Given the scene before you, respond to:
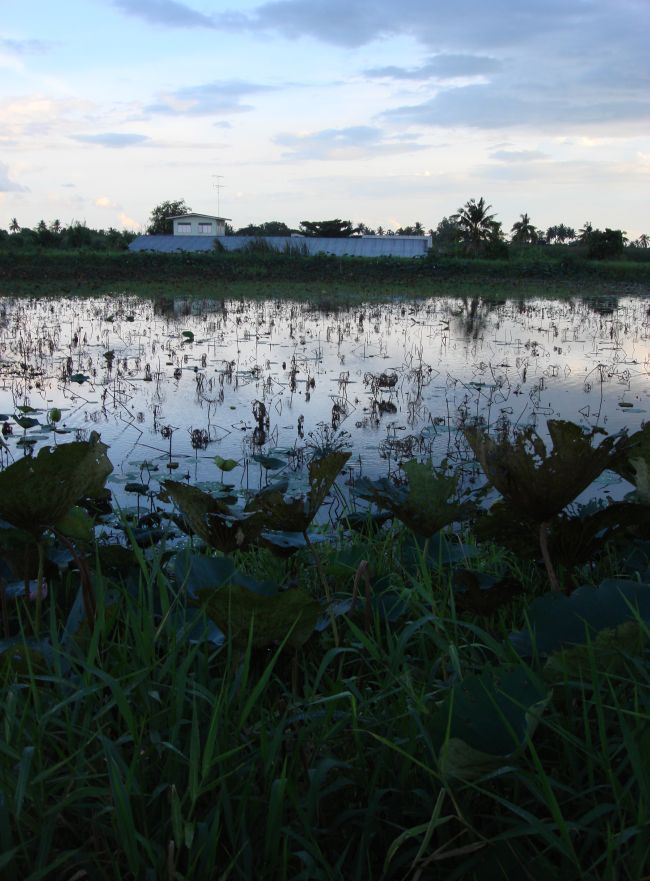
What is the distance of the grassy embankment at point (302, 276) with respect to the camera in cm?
1492

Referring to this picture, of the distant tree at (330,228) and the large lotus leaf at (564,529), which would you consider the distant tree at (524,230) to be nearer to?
the distant tree at (330,228)

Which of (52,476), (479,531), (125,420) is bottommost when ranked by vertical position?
(125,420)

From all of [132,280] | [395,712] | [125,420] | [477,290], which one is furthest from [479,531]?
[132,280]

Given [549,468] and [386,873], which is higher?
[549,468]

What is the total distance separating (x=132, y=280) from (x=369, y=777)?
1713 cm

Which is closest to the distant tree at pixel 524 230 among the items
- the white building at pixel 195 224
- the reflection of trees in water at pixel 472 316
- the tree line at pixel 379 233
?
the tree line at pixel 379 233

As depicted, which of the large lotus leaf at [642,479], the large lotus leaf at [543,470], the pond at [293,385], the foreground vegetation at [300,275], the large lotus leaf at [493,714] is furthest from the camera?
the foreground vegetation at [300,275]

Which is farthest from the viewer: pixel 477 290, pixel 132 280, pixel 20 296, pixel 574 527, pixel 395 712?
pixel 132 280

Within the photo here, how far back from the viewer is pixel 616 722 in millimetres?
1079

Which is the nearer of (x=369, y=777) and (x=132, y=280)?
(x=369, y=777)

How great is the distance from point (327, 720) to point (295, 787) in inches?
3.9

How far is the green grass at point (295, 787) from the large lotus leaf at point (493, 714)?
0.02 metres

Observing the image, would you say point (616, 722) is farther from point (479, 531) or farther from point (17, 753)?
point (17, 753)

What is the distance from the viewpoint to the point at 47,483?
43.7 inches
